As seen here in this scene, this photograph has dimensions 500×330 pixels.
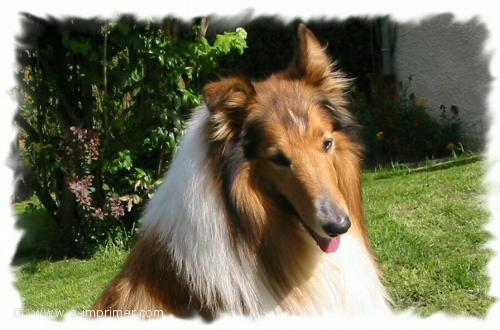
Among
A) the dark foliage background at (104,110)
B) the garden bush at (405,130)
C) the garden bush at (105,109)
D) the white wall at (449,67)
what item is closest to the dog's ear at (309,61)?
the dark foliage background at (104,110)

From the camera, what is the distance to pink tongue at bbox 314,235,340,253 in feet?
9.42

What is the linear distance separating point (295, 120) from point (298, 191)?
34 cm

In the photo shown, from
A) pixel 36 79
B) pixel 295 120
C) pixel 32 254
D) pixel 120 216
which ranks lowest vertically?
pixel 32 254

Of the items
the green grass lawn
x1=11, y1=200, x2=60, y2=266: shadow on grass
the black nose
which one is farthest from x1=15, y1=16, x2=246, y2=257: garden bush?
the black nose

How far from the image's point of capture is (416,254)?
16.7ft

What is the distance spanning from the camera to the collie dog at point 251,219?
2.84 meters

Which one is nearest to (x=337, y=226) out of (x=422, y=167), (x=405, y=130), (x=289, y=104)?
(x=289, y=104)

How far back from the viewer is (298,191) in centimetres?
277

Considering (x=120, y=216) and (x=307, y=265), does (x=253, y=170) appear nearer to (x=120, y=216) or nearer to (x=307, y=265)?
(x=307, y=265)

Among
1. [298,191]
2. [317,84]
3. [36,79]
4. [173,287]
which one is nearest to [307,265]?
[298,191]

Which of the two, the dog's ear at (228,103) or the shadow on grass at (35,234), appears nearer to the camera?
the dog's ear at (228,103)

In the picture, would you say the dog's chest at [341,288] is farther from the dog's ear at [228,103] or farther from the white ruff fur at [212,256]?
the dog's ear at [228,103]

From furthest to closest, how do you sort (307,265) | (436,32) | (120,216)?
(436,32) → (120,216) → (307,265)

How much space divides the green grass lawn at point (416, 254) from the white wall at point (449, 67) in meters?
1.42
